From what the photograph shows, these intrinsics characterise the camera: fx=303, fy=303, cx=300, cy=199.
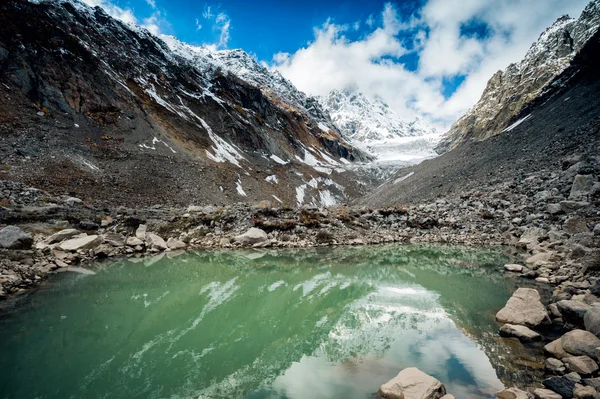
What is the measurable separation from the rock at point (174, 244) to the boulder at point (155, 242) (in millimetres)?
301

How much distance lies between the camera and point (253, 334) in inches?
325

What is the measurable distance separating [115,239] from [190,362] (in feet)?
50.8

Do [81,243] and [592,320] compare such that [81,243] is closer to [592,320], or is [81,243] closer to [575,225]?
[592,320]

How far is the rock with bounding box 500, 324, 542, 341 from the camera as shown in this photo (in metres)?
7.02

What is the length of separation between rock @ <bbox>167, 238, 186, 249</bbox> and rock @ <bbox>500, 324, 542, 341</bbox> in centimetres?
1825

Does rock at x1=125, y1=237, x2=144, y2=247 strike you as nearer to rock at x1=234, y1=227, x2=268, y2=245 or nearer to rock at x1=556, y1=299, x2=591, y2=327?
rock at x1=234, y1=227, x2=268, y2=245

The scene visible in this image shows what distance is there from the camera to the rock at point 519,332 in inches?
276

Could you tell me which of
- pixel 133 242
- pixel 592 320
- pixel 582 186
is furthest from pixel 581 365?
pixel 133 242

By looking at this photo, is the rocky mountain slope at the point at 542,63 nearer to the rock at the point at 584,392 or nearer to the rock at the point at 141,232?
the rock at the point at 141,232

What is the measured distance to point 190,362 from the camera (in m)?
6.63

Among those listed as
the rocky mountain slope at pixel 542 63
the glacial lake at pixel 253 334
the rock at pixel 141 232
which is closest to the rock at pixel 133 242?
the rock at pixel 141 232

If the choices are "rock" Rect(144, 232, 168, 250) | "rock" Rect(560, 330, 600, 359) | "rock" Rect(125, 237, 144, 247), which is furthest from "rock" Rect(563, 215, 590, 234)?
"rock" Rect(125, 237, 144, 247)

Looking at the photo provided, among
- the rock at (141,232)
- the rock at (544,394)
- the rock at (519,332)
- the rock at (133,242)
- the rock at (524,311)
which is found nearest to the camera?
the rock at (544,394)

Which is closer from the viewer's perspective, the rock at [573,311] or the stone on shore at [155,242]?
the rock at [573,311]
